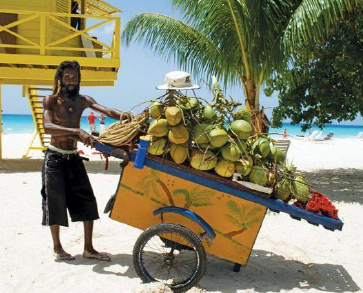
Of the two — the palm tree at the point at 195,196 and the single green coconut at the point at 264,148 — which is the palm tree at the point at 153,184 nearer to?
the palm tree at the point at 195,196

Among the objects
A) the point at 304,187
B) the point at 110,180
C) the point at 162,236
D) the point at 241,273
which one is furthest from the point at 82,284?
the point at 110,180

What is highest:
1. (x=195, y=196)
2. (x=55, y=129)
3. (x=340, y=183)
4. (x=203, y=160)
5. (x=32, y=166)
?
(x=55, y=129)

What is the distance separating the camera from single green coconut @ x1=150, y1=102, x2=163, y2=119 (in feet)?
12.3

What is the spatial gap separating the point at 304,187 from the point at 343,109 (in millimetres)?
7832

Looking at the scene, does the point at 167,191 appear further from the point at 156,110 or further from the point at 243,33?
the point at 243,33

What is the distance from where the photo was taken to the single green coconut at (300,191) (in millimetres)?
3818

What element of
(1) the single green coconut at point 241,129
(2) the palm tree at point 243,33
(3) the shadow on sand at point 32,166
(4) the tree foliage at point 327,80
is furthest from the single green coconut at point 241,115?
(3) the shadow on sand at point 32,166

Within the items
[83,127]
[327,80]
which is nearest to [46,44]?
[327,80]

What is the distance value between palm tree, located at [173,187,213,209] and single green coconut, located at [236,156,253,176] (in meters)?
0.31

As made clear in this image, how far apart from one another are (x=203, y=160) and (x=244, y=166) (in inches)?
13.9

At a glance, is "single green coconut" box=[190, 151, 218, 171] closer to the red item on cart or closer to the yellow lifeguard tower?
the red item on cart

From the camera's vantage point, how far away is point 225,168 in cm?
369

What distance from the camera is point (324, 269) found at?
4.54 meters

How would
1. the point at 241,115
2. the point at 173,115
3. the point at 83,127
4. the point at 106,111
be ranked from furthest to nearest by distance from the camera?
the point at 83,127 < the point at 106,111 < the point at 241,115 < the point at 173,115
